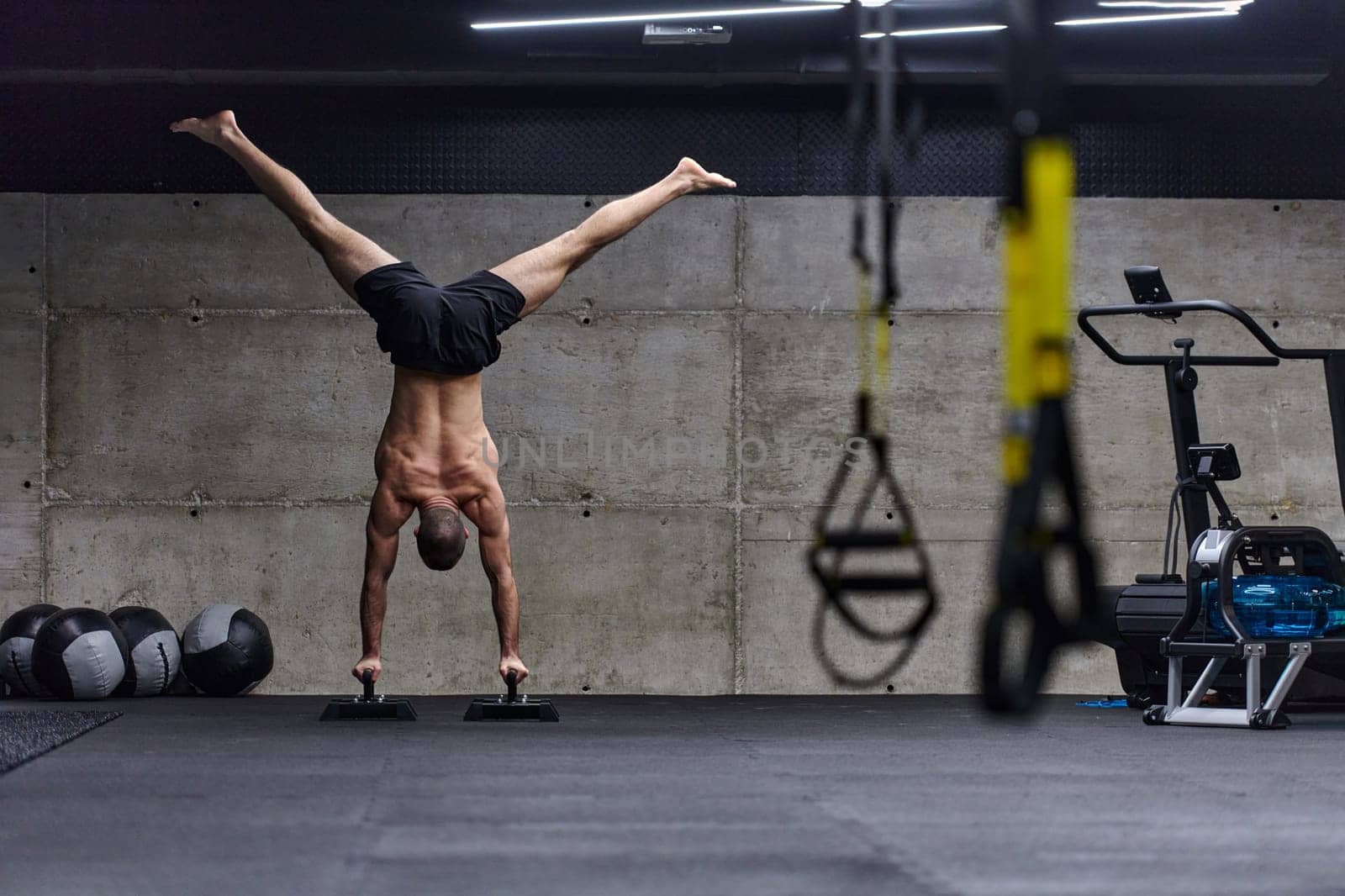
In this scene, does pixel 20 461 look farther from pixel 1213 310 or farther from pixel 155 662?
pixel 1213 310

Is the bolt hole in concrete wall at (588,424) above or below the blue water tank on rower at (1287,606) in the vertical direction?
above

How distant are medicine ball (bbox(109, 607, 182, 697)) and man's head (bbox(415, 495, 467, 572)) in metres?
1.75

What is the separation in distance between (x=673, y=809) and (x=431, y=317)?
111 inches

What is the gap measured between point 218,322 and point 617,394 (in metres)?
2.04

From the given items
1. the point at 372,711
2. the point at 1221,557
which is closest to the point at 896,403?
the point at 1221,557

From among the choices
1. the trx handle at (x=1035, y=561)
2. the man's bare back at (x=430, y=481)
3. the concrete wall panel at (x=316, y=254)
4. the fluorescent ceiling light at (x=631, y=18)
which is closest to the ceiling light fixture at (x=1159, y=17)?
the fluorescent ceiling light at (x=631, y=18)

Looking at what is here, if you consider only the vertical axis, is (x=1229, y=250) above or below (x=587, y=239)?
above

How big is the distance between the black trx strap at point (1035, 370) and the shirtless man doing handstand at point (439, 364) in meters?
4.40

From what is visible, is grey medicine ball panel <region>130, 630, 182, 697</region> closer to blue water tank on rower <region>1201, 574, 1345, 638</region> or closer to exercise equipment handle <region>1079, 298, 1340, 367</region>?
exercise equipment handle <region>1079, 298, 1340, 367</region>

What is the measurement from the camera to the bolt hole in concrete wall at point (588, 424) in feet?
25.6

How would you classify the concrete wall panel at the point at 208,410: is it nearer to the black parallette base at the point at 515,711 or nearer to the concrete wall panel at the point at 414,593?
the concrete wall panel at the point at 414,593

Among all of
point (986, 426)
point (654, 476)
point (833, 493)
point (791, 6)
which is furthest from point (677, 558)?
point (833, 493)

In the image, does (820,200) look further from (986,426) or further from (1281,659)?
(1281,659)

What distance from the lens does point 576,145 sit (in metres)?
8.12
